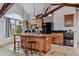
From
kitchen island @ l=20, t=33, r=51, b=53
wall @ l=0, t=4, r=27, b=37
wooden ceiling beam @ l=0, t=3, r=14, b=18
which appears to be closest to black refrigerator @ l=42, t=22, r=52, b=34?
kitchen island @ l=20, t=33, r=51, b=53

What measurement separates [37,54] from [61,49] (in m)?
0.43

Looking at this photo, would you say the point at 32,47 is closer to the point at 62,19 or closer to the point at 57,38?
the point at 57,38

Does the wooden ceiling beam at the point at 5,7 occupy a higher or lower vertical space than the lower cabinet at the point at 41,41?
higher

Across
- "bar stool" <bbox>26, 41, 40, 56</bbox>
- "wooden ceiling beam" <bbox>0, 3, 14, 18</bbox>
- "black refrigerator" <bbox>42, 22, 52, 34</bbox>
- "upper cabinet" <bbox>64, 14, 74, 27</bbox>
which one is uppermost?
"wooden ceiling beam" <bbox>0, 3, 14, 18</bbox>

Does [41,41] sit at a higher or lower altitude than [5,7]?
lower

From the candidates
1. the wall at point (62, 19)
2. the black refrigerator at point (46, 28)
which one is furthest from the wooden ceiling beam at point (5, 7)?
the wall at point (62, 19)

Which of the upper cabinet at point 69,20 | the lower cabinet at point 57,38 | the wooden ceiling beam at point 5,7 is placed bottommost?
the lower cabinet at point 57,38

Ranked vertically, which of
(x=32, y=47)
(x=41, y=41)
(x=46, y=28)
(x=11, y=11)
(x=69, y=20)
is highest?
(x=11, y=11)

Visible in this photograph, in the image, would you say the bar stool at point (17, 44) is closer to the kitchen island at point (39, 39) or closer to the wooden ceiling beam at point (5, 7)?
the kitchen island at point (39, 39)

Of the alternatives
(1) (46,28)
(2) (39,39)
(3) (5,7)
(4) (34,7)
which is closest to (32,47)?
(2) (39,39)

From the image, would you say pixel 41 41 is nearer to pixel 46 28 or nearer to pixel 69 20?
pixel 46 28

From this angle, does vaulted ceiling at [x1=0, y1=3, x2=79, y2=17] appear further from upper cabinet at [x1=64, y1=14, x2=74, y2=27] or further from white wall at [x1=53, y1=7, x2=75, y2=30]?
upper cabinet at [x1=64, y1=14, x2=74, y2=27]

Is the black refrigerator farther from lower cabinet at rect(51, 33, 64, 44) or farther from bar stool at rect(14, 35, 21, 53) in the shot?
bar stool at rect(14, 35, 21, 53)

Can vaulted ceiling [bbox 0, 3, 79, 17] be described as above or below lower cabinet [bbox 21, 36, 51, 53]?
above
